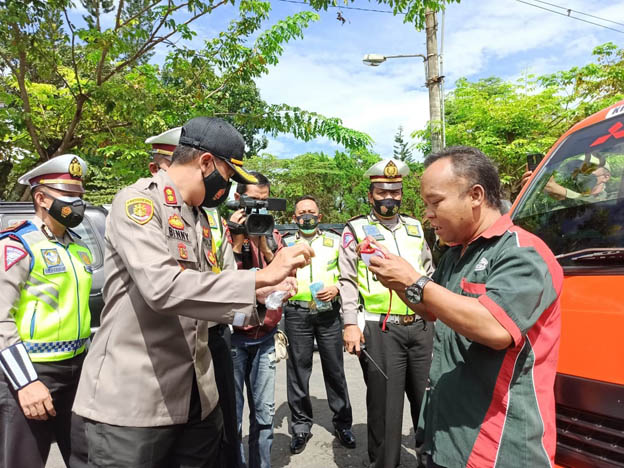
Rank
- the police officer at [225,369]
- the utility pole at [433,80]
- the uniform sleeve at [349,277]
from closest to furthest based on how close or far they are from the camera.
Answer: the police officer at [225,369]
the uniform sleeve at [349,277]
the utility pole at [433,80]

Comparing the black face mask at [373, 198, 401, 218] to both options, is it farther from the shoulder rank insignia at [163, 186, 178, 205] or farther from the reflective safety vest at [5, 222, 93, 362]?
the reflective safety vest at [5, 222, 93, 362]

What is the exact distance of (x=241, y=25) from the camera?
6879 mm

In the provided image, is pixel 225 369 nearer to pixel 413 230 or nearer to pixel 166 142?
pixel 166 142

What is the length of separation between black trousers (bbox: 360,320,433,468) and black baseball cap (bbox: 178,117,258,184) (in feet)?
5.98

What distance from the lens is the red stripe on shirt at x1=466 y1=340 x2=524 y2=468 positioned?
1.50 metres

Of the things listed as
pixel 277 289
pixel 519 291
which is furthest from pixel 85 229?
pixel 519 291

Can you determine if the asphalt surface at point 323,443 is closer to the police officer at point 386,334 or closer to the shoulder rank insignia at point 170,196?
the police officer at point 386,334

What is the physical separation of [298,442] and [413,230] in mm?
2125

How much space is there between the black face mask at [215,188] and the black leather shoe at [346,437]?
2.84m

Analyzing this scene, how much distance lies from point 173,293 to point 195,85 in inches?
250

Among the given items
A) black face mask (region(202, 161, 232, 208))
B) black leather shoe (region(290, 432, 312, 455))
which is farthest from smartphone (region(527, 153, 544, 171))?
black leather shoe (region(290, 432, 312, 455))

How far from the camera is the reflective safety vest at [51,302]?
248cm

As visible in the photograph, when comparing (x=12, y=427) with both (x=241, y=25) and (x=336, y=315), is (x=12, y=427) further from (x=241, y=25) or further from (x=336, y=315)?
(x=241, y=25)

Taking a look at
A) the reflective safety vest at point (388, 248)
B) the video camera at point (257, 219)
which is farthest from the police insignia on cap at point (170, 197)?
the reflective safety vest at point (388, 248)
